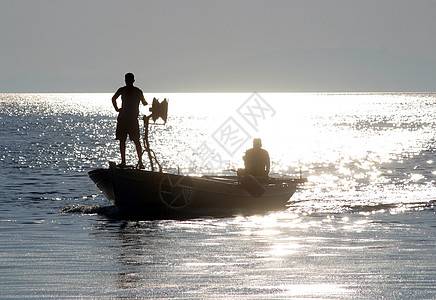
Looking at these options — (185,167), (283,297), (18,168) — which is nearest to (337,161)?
(185,167)

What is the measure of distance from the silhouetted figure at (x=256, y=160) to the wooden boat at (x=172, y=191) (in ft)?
1.64

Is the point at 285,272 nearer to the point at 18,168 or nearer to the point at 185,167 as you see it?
the point at 18,168

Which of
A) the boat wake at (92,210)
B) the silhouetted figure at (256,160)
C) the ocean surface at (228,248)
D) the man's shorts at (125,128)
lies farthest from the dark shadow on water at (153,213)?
the man's shorts at (125,128)

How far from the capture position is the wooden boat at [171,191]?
70.3 ft

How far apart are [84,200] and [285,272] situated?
1612cm

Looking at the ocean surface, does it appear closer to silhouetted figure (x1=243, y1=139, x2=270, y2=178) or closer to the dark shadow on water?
the dark shadow on water

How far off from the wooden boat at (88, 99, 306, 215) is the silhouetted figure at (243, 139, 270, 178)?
0.49m

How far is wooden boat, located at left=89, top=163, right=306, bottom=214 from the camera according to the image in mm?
21438

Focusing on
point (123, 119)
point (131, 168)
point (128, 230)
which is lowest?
point (128, 230)

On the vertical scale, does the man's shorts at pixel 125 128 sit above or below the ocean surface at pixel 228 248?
above

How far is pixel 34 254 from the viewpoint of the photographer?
14.5 metres

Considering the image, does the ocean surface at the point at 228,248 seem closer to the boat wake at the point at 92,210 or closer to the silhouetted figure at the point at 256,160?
the boat wake at the point at 92,210

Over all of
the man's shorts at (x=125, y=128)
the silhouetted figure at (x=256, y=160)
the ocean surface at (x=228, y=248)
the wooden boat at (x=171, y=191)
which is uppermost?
the man's shorts at (x=125, y=128)

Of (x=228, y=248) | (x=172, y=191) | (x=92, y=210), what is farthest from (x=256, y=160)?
(x=228, y=248)
